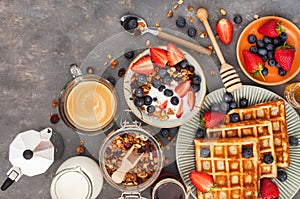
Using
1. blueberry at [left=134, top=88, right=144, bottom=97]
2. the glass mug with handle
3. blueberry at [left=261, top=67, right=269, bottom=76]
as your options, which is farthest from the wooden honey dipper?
the glass mug with handle

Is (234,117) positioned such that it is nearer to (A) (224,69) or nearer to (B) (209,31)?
(A) (224,69)

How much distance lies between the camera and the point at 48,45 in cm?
184

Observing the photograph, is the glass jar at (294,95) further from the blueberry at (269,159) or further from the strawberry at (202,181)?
the strawberry at (202,181)

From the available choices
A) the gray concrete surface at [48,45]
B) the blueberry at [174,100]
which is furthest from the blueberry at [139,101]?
the gray concrete surface at [48,45]

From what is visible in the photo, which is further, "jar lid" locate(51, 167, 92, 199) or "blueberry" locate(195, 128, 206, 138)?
"blueberry" locate(195, 128, 206, 138)

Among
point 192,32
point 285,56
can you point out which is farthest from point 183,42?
point 285,56

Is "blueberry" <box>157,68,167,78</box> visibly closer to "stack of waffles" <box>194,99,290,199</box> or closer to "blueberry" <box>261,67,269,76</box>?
"stack of waffles" <box>194,99,290,199</box>

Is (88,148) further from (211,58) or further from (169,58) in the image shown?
(211,58)

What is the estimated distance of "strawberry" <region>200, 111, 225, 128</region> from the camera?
1.76 metres

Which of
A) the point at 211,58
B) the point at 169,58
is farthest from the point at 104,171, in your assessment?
the point at 211,58

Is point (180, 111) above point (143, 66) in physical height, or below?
below

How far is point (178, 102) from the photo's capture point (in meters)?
1.78

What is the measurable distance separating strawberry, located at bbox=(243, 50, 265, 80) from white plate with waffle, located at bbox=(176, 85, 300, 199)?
0.21ft

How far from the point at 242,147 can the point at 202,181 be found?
20 centimetres
